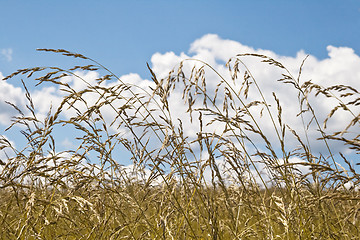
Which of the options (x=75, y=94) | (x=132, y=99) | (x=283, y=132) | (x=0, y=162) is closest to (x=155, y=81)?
(x=132, y=99)

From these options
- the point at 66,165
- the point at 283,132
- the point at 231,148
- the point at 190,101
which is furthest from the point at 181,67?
the point at 66,165

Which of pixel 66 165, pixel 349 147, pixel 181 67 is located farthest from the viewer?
pixel 181 67

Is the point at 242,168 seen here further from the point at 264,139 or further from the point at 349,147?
the point at 349,147

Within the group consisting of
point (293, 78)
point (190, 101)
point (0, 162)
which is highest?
point (293, 78)

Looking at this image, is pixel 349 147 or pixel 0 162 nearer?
pixel 349 147

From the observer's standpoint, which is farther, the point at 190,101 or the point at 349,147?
the point at 190,101

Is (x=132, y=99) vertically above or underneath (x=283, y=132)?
above

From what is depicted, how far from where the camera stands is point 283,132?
2271 millimetres

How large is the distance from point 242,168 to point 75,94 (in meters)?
1.19

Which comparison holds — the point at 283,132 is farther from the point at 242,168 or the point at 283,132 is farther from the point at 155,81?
the point at 155,81

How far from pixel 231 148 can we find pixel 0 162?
1.52 m

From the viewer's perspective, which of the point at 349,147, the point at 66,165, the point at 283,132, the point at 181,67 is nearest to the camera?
the point at 349,147

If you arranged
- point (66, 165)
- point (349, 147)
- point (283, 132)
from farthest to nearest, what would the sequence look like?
point (66, 165)
point (283, 132)
point (349, 147)

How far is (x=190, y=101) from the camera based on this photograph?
2.53 m
